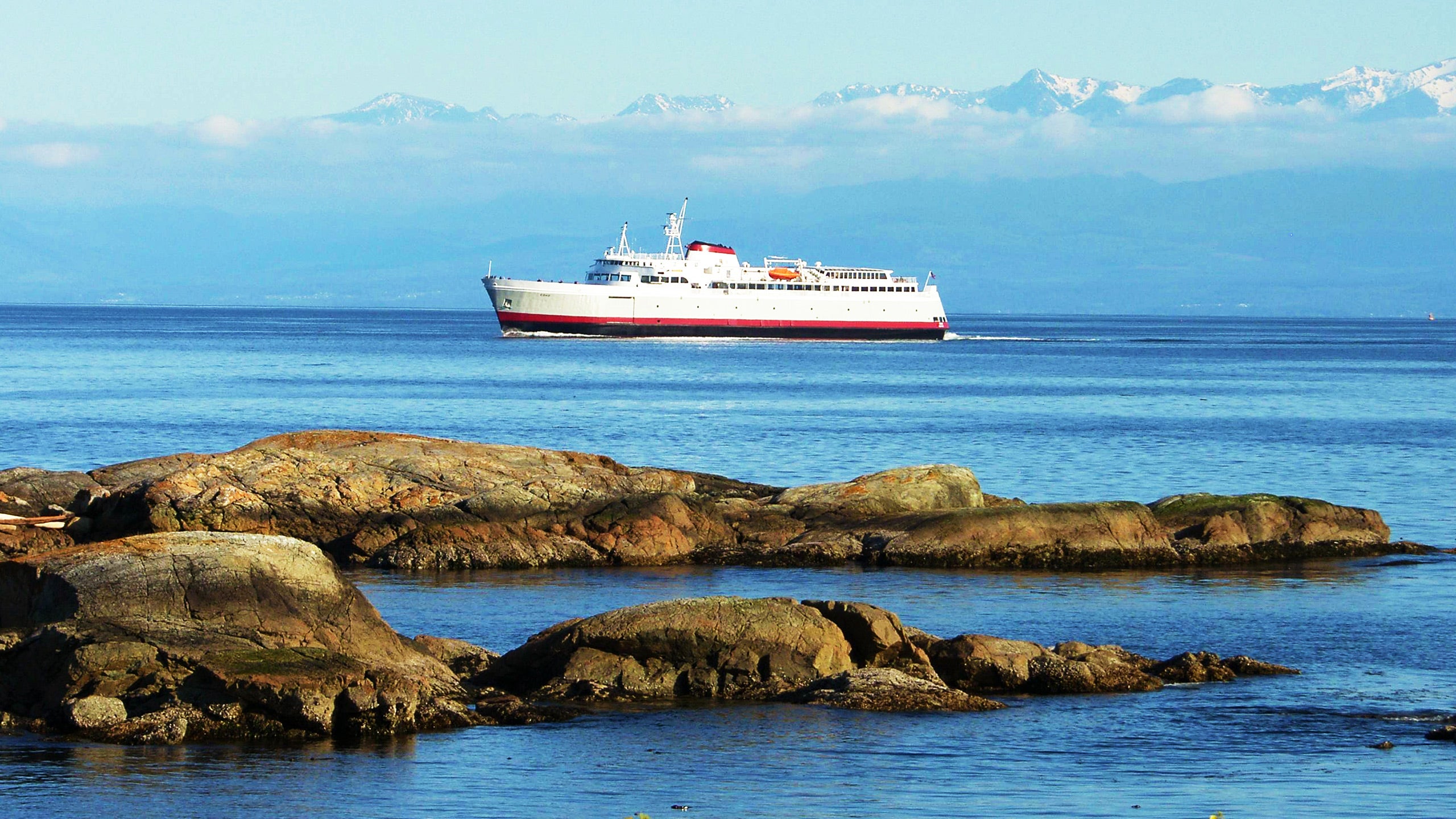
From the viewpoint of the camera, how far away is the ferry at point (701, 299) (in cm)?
9806

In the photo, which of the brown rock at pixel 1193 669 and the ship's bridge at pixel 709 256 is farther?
the ship's bridge at pixel 709 256

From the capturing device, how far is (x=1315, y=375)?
80562 millimetres

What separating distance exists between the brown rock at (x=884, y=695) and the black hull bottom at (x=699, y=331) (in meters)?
84.5

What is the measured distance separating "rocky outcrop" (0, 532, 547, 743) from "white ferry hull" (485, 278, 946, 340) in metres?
83.8

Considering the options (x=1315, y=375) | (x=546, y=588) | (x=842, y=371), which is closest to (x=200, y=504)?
(x=546, y=588)

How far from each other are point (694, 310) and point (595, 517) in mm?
75586

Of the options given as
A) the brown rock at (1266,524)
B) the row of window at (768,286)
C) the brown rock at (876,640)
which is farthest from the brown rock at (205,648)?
the row of window at (768,286)

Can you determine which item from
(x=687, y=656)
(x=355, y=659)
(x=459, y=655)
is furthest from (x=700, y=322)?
(x=355, y=659)

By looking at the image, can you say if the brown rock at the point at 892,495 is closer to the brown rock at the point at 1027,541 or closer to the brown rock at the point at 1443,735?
the brown rock at the point at 1027,541

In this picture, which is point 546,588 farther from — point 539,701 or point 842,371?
point 842,371

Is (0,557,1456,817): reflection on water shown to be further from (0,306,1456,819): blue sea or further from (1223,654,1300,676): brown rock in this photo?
(1223,654,1300,676): brown rock

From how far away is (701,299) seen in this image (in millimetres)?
97500

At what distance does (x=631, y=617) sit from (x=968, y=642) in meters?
2.87

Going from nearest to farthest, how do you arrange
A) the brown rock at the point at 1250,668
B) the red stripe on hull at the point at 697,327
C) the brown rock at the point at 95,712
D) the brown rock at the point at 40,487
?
the brown rock at the point at 95,712 → the brown rock at the point at 1250,668 → the brown rock at the point at 40,487 → the red stripe on hull at the point at 697,327
